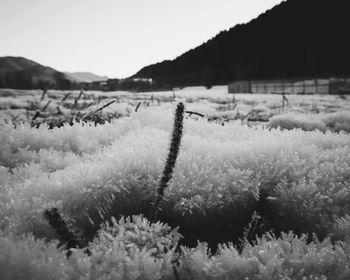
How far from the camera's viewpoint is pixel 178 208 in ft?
4.01

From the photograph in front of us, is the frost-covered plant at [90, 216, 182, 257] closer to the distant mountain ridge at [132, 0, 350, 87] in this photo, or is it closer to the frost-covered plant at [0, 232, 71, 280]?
the frost-covered plant at [0, 232, 71, 280]

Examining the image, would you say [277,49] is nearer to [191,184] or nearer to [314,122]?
[314,122]

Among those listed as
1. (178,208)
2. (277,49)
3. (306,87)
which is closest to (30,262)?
(178,208)

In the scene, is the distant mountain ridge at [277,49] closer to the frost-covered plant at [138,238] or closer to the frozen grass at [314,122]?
the frozen grass at [314,122]

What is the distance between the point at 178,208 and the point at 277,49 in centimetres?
10049

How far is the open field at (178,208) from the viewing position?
89 cm

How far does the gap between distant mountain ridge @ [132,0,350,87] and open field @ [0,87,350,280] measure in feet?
214

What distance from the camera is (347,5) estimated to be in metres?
88.3

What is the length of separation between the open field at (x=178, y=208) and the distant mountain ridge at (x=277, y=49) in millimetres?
65293

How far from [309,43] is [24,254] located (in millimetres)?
97117

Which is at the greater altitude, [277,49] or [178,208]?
[277,49]

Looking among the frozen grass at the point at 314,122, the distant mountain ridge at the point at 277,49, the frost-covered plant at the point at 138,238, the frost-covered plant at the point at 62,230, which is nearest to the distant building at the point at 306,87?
the frozen grass at the point at 314,122

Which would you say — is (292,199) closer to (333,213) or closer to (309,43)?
(333,213)

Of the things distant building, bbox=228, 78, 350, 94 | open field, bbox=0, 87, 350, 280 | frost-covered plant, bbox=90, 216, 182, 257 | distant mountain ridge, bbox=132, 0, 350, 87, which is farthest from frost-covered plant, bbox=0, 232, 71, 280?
distant mountain ridge, bbox=132, 0, 350, 87
